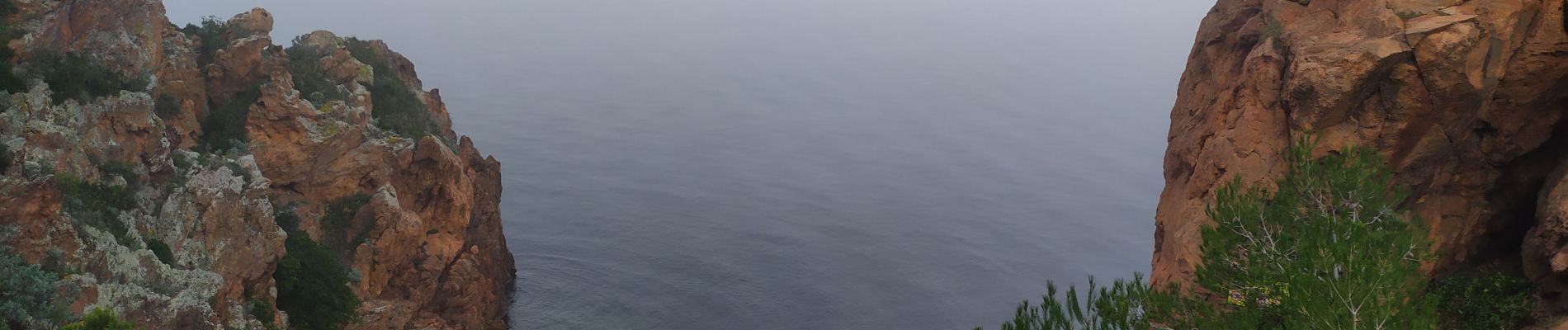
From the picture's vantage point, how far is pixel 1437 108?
2553 cm

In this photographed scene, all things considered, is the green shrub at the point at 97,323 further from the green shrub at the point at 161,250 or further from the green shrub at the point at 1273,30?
the green shrub at the point at 1273,30

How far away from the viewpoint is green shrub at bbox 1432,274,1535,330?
23.7 metres

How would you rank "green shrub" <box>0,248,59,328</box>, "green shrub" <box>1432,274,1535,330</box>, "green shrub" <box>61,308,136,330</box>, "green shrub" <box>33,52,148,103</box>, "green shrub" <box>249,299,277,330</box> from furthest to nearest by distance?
"green shrub" <box>249,299,277,330</box> → "green shrub" <box>33,52,148,103</box> → "green shrub" <box>0,248,59,328</box> → "green shrub" <box>1432,274,1535,330</box> → "green shrub" <box>61,308,136,330</box>

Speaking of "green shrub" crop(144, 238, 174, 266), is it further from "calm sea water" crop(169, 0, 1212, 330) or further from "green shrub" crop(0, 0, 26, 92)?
"calm sea water" crop(169, 0, 1212, 330)

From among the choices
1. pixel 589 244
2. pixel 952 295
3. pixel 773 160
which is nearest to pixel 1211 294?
pixel 952 295

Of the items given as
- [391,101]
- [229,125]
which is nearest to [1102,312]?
[229,125]

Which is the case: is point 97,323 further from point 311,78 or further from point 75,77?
point 311,78

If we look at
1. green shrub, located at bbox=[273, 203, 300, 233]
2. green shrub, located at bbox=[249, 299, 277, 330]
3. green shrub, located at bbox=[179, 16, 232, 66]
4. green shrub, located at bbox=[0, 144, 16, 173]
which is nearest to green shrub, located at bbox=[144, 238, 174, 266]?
green shrub, located at bbox=[249, 299, 277, 330]

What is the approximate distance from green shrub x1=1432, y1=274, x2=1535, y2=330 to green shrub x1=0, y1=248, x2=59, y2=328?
3140 cm

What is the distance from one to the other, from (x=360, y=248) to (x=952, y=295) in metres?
35.5

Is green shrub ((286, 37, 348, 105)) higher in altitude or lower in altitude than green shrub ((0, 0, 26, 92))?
higher

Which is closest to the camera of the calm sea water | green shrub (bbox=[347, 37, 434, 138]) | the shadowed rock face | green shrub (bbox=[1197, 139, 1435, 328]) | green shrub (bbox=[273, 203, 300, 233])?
green shrub (bbox=[1197, 139, 1435, 328])

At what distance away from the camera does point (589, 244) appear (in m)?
72.1

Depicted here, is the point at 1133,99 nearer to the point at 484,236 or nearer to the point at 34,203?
the point at 484,236
